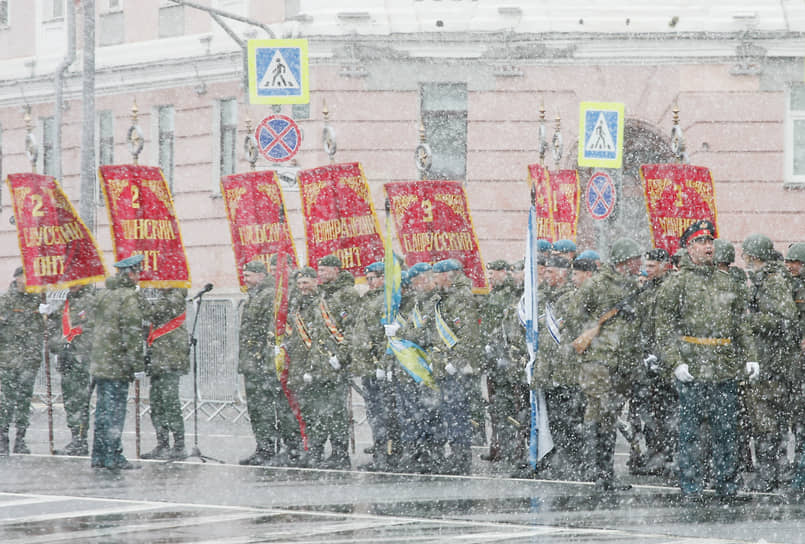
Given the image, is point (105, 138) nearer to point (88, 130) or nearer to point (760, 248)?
point (88, 130)

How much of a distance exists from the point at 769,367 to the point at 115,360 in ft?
19.7

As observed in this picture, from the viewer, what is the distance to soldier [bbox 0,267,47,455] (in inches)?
643

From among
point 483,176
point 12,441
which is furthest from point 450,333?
point 483,176

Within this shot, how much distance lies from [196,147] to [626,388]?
16572 mm

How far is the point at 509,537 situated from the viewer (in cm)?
979

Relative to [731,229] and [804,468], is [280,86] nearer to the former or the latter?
[731,229]

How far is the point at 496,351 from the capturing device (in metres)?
15.3

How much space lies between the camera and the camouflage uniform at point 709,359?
37.9 feet

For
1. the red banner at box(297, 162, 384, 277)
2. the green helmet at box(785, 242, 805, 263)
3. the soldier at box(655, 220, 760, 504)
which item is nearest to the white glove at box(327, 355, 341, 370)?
the red banner at box(297, 162, 384, 277)

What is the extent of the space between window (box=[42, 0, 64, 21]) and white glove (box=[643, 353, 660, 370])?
21026mm

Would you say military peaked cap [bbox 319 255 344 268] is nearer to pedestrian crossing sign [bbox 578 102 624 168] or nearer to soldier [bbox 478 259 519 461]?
soldier [bbox 478 259 519 461]

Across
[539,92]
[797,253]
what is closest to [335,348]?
[797,253]

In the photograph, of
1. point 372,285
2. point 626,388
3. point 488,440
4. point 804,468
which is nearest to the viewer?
point 804,468

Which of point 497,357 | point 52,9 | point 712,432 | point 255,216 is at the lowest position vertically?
point 712,432
